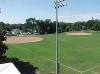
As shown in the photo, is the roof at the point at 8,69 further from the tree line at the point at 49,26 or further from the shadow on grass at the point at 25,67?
the tree line at the point at 49,26

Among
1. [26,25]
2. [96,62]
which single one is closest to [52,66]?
[96,62]

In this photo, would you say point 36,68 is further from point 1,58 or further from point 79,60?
point 79,60

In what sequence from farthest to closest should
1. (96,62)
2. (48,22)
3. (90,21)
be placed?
(90,21) < (48,22) < (96,62)

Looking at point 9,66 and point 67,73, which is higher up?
point 9,66

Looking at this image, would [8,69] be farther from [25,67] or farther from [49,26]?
[49,26]

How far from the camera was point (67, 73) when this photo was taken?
17.0m

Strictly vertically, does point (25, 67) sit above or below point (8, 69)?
below

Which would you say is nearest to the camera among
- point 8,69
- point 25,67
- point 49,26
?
point 8,69

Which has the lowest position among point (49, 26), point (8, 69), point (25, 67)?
point (25, 67)

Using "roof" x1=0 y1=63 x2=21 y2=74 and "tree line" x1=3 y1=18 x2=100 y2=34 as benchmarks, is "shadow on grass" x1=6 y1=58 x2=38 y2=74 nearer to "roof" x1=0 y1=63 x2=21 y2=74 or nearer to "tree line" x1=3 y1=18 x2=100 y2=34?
"roof" x1=0 y1=63 x2=21 y2=74

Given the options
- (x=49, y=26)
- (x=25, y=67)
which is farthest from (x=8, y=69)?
(x=49, y=26)

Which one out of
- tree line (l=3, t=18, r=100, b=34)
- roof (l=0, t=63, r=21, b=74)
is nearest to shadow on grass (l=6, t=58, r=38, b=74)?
roof (l=0, t=63, r=21, b=74)

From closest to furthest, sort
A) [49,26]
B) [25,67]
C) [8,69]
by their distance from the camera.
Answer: [8,69] < [25,67] < [49,26]

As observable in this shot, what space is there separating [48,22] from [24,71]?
3389 inches
